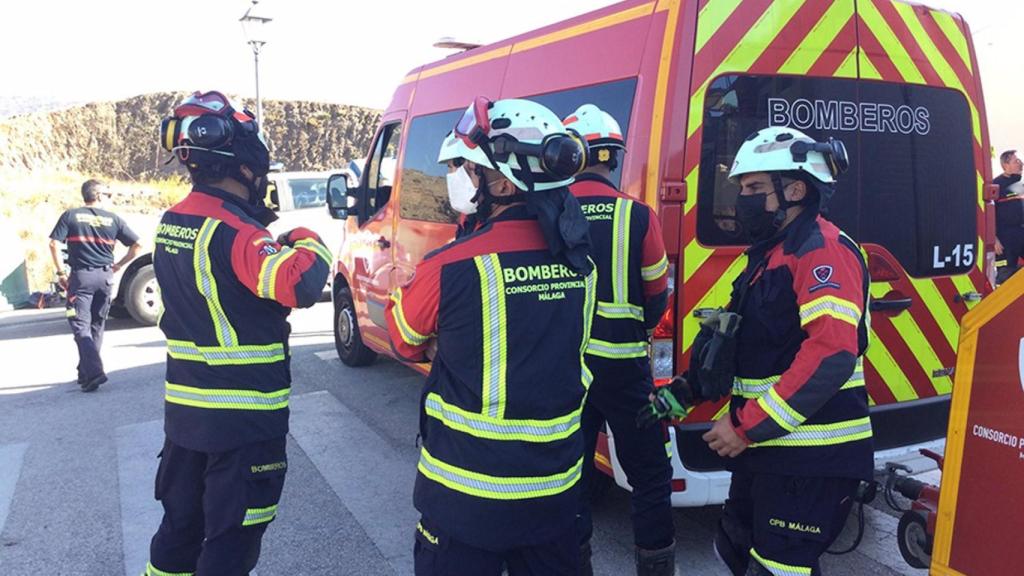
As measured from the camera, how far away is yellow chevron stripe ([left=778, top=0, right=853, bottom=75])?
3219 millimetres

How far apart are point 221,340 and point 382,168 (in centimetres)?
364

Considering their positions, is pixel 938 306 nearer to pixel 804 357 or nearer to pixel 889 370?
pixel 889 370

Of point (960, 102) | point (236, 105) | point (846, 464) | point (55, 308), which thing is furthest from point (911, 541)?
point (55, 308)

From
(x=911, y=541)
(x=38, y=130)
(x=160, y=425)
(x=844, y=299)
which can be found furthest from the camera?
Answer: (x=38, y=130)

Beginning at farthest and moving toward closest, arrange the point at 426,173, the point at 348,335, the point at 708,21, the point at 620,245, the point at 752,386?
the point at 348,335
the point at 426,173
the point at 708,21
the point at 620,245
the point at 752,386

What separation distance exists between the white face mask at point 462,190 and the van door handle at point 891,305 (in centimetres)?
228

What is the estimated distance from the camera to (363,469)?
15.2ft

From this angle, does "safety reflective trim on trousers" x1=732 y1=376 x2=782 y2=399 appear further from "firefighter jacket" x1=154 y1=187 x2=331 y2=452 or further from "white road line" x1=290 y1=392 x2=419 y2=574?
"white road line" x1=290 y1=392 x2=419 y2=574

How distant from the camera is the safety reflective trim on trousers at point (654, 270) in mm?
2965

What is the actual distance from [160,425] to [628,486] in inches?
153

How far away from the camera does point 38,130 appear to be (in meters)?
30.4

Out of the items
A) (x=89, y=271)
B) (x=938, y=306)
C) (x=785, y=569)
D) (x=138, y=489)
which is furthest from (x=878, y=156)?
(x=89, y=271)

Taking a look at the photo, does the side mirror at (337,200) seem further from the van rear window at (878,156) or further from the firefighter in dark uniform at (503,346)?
the firefighter in dark uniform at (503,346)

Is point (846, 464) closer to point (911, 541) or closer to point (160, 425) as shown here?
point (911, 541)
